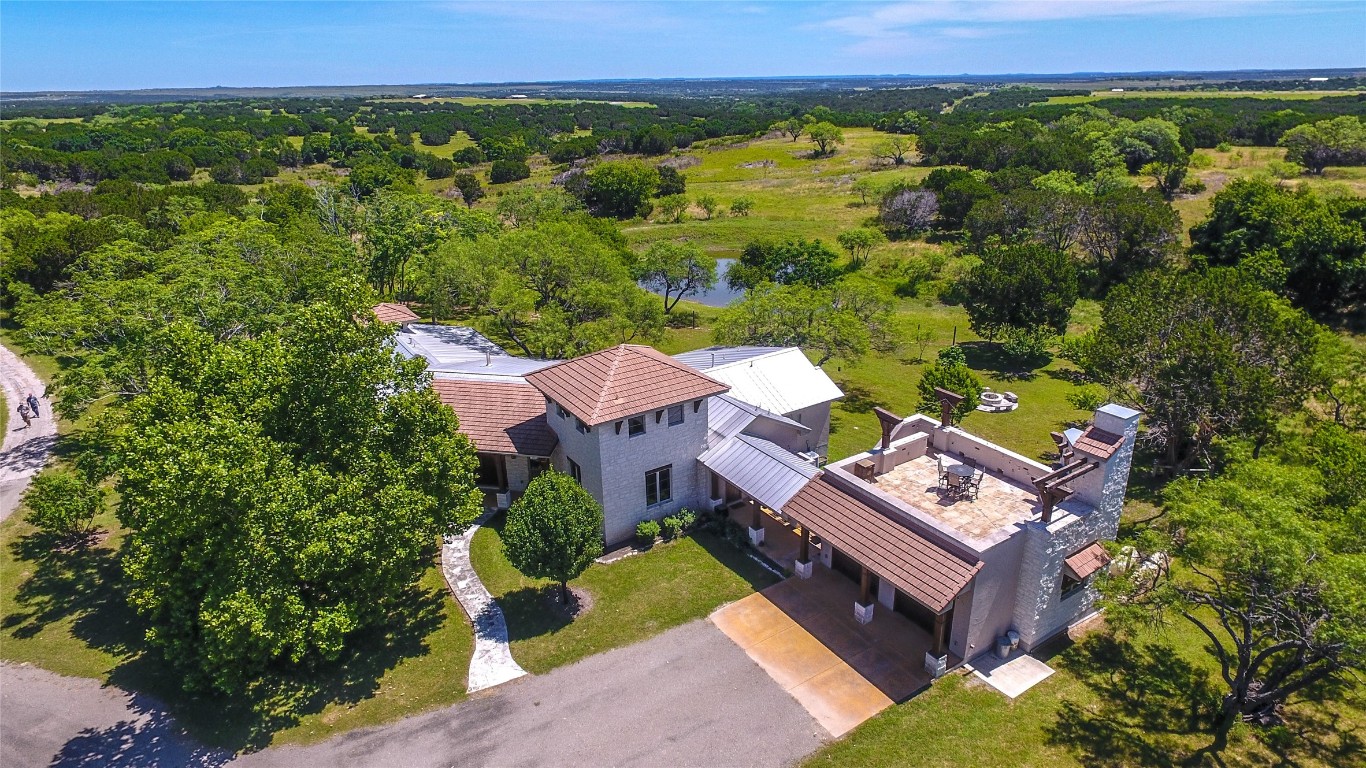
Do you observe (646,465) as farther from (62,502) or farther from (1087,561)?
(62,502)

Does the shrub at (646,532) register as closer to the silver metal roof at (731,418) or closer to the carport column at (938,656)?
the silver metal roof at (731,418)

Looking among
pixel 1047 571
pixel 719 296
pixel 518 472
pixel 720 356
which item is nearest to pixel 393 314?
pixel 518 472

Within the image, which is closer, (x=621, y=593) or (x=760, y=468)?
(x=621, y=593)

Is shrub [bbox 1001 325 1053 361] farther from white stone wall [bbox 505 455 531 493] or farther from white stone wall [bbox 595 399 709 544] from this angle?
white stone wall [bbox 505 455 531 493]

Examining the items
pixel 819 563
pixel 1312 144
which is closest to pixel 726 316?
pixel 819 563

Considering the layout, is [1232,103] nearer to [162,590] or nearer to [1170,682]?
[1170,682]

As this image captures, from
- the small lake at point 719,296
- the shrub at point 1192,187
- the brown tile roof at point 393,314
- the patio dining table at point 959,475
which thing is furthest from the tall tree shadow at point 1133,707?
the shrub at point 1192,187
